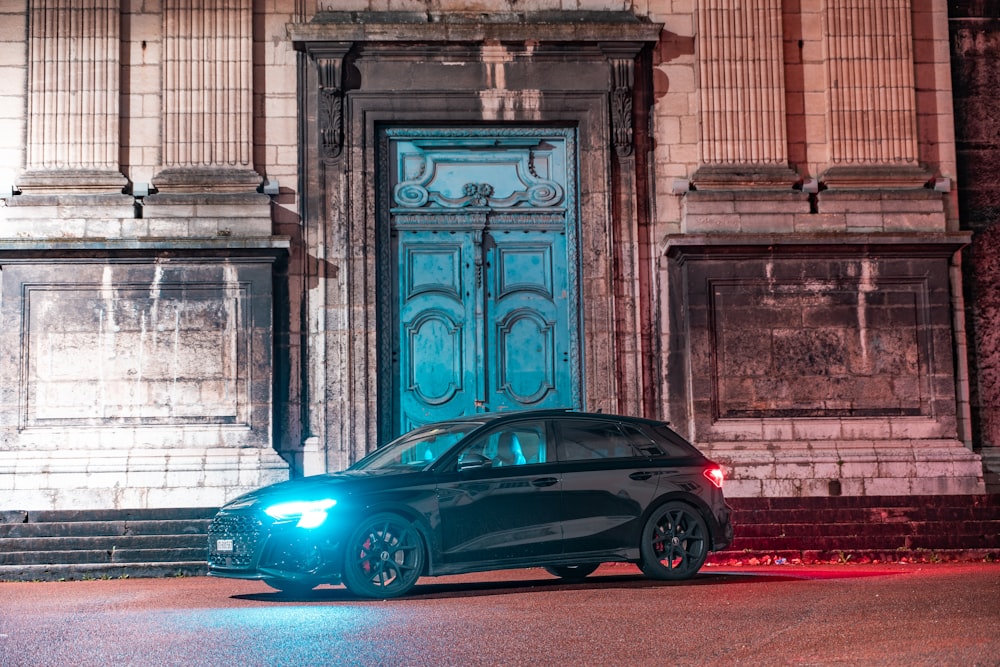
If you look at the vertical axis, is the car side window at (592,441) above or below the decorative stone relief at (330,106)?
below

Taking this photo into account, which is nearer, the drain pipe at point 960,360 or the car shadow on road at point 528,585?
the car shadow on road at point 528,585

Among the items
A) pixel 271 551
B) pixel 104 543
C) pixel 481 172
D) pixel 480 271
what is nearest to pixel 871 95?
pixel 481 172

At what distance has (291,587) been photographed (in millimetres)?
12320

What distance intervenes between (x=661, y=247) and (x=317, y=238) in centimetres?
410

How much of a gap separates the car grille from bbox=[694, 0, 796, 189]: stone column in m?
7.89

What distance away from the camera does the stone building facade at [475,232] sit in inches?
649

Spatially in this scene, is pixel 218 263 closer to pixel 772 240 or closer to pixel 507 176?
pixel 507 176

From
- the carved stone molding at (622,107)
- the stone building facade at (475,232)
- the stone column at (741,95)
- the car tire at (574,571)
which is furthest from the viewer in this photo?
the carved stone molding at (622,107)

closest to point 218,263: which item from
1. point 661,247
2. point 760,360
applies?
point 661,247

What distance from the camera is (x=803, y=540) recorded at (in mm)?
15844

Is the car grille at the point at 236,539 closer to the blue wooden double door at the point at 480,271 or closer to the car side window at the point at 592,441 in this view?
the car side window at the point at 592,441

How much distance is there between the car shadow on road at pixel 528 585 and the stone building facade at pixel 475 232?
139 inches

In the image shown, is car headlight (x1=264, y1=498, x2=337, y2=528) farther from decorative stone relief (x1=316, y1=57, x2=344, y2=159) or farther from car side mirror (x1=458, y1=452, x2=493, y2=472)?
decorative stone relief (x1=316, y1=57, x2=344, y2=159)

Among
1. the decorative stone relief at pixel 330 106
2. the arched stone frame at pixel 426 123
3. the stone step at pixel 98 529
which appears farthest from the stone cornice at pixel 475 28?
the stone step at pixel 98 529
